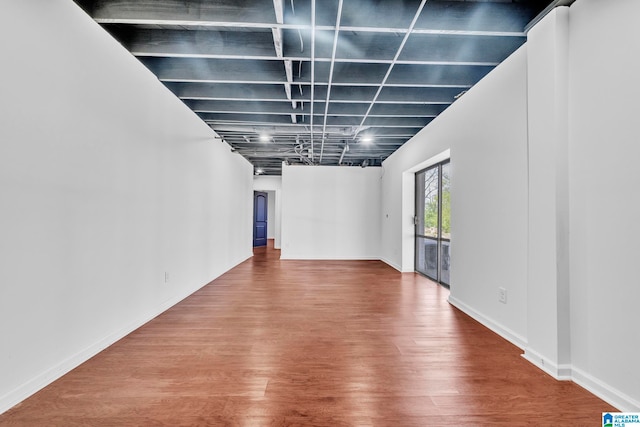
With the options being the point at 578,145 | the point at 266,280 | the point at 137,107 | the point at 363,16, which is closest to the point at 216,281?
the point at 266,280

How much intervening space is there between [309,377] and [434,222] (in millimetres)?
3705

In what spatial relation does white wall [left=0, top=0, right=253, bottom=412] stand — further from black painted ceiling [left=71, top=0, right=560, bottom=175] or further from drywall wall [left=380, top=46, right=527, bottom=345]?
drywall wall [left=380, top=46, right=527, bottom=345]

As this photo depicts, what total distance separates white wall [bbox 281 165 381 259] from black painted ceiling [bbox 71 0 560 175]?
10.9 feet

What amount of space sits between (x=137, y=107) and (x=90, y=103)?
590mm

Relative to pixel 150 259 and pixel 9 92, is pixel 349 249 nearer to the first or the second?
pixel 150 259

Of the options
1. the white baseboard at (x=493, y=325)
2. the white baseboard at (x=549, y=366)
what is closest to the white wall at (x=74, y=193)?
the white baseboard at (x=549, y=366)

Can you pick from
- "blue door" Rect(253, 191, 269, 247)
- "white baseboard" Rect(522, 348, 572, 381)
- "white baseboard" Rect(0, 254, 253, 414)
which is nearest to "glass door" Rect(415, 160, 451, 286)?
"white baseboard" Rect(522, 348, 572, 381)

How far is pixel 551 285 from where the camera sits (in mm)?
1909

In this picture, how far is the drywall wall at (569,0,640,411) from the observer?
1522 millimetres

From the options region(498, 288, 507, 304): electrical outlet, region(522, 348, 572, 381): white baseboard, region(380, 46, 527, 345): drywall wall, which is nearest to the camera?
region(522, 348, 572, 381): white baseboard

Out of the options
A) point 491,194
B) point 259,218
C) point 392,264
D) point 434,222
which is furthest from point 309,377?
point 259,218

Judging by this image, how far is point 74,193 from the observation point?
1935 millimetres

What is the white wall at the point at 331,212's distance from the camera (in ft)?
24.2

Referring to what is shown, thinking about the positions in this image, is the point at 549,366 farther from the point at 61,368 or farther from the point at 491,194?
the point at 61,368
